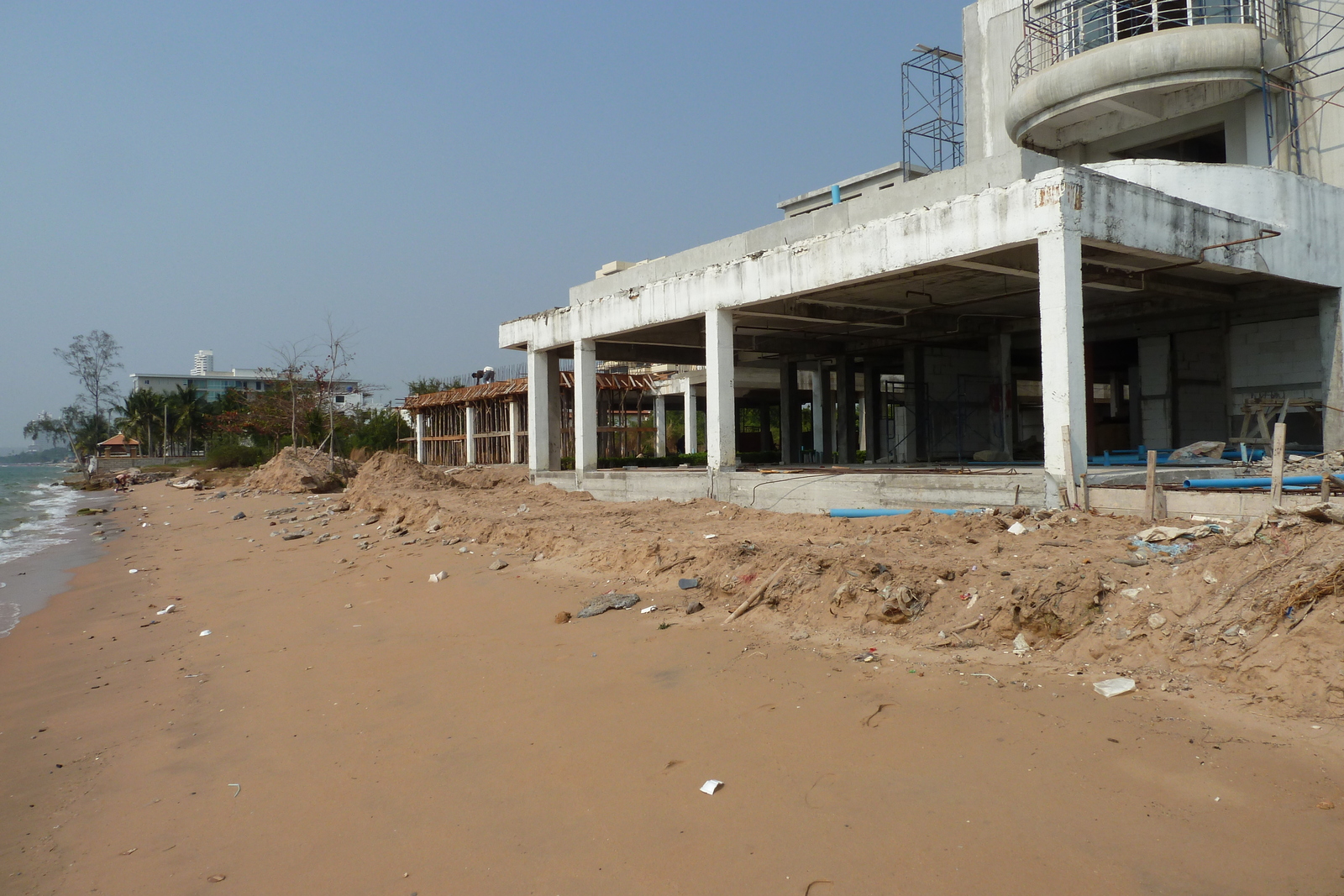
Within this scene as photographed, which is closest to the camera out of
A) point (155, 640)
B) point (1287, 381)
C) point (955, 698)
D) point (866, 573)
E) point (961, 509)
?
point (955, 698)

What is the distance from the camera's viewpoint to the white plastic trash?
4805 mm

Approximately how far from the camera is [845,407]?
→ 23109mm

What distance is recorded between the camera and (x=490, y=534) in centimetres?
1183

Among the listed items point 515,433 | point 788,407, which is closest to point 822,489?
point 788,407

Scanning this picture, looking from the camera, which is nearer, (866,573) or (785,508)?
(866,573)

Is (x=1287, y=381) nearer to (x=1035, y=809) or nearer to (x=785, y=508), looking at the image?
(x=785, y=508)

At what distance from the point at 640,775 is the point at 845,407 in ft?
64.7

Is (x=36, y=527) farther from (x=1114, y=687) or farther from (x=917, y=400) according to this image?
(x=1114, y=687)

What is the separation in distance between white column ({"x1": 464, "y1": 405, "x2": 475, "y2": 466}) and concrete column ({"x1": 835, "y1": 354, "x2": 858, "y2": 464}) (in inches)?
566

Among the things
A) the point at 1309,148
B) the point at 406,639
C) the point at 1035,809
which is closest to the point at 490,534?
the point at 406,639

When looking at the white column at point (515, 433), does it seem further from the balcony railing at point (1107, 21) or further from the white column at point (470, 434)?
the balcony railing at point (1107, 21)

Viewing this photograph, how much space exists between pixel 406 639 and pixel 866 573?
13.5 ft

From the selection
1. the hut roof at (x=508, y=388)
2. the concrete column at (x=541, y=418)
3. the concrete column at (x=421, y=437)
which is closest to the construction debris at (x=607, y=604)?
the concrete column at (x=541, y=418)

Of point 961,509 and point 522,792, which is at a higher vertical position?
point 961,509
